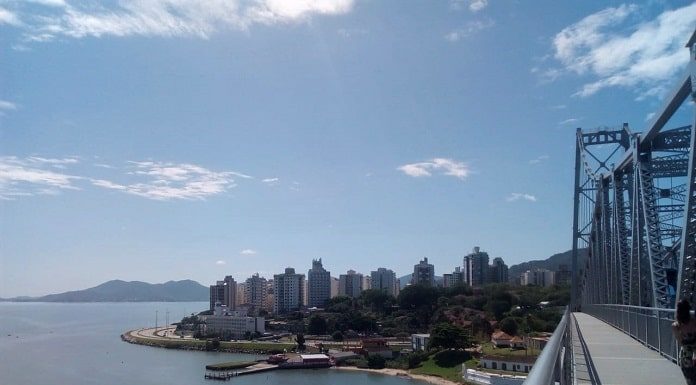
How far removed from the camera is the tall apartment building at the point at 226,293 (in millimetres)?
92562

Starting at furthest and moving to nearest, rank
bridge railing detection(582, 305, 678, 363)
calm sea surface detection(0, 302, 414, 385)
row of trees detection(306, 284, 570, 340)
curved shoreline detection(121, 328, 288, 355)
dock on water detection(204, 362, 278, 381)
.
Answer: curved shoreline detection(121, 328, 288, 355)
row of trees detection(306, 284, 570, 340)
dock on water detection(204, 362, 278, 381)
calm sea surface detection(0, 302, 414, 385)
bridge railing detection(582, 305, 678, 363)

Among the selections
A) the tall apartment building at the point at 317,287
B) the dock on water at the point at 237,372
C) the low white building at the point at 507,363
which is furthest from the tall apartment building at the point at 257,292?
the low white building at the point at 507,363

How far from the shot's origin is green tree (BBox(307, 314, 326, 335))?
56.3m

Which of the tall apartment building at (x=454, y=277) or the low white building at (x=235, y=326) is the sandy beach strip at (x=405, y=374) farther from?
the tall apartment building at (x=454, y=277)

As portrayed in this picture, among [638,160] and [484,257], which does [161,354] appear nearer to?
[638,160]

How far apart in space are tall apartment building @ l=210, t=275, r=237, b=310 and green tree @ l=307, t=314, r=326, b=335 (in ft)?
124

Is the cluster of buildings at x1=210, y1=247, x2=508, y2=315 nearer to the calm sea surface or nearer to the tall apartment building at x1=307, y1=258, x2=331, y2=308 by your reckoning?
the tall apartment building at x1=307, y1=258, x2=331, y2=308

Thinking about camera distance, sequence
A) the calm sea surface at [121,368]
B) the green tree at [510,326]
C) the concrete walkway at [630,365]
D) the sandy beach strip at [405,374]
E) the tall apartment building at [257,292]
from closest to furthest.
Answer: the concrete walkway at [630,365]
the sandy beach strip at [405,374]
the calm sea surface at [121,368]
the green tree at [510,326]
the tall apartment building at [257,292]

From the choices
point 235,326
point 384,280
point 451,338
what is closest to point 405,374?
point 451,338

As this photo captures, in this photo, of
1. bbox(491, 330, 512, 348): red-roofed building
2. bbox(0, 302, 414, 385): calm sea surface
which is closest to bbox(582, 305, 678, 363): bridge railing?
bbox(0, 302, 414, 385): calm sea surface

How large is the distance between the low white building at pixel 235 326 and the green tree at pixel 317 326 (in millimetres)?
5616

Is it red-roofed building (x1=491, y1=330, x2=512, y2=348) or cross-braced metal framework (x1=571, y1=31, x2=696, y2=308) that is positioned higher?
cross-braced metal framework (x1=571, y1=31, x2=696, y2=308)

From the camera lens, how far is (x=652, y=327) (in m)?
6.48

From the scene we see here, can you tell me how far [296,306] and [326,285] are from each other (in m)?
7.91
